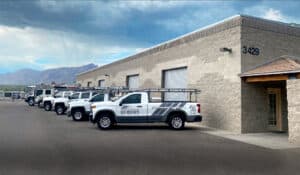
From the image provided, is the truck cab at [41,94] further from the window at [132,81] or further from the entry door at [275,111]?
the entry door at [275,111]

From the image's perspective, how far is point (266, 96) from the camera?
15672 millimetres

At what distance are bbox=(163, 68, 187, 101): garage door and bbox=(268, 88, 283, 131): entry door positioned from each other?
18.4 feet

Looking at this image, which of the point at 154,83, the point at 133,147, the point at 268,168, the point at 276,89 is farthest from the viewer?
the point at 154,83

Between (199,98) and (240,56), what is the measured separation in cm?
430

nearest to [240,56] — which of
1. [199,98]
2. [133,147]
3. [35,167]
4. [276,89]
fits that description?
[276,89]

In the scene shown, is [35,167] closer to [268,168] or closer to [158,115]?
[268,168]

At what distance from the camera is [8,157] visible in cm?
796

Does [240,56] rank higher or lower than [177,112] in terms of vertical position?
higher

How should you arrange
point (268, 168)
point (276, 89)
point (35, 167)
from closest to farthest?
point (35, 167)
point (268, 168)
point (276, 89)

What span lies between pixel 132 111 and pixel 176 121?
2.39 meters

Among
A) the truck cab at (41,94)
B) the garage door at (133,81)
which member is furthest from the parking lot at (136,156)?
the truck cab at (41,94)

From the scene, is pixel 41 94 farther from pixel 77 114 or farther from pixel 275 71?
pixel 275 71

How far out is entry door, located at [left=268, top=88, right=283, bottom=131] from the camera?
16203 millimetres

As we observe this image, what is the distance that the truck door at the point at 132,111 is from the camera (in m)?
15.2
